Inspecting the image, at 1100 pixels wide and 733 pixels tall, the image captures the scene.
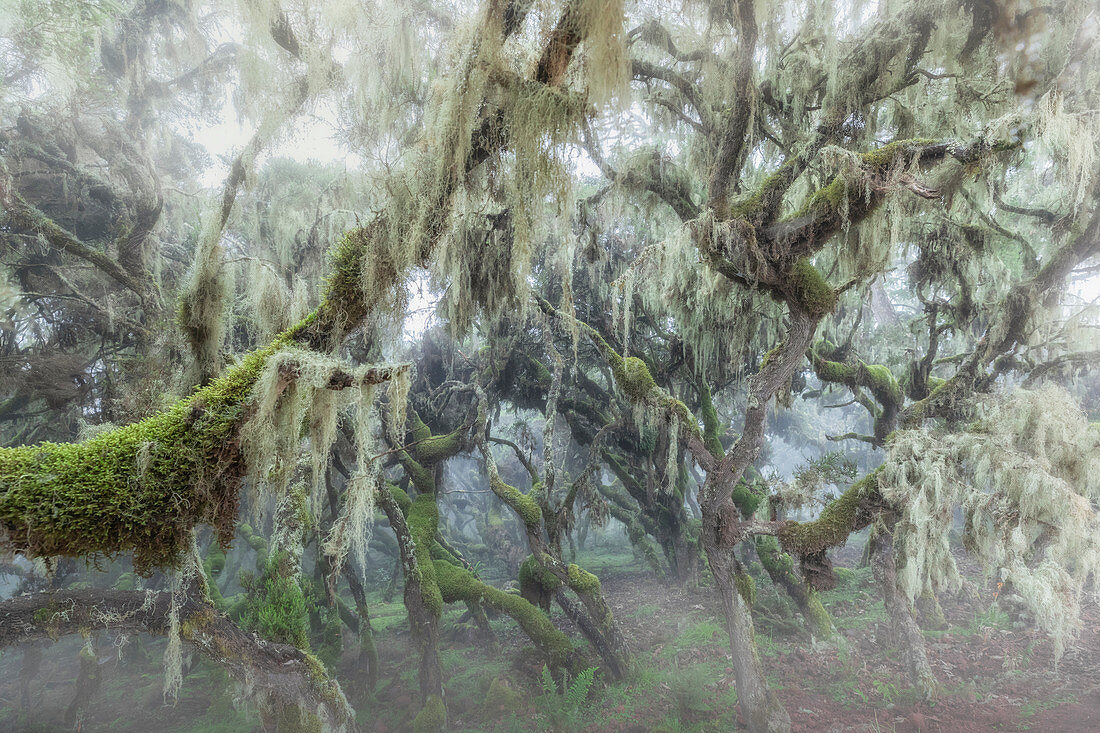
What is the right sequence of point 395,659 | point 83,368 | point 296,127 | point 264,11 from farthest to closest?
1. point 395,659
2. point 83,368
3. point 296,127
4. point 264,11

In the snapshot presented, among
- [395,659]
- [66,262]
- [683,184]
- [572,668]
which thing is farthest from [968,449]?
[66,262]

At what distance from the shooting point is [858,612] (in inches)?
367

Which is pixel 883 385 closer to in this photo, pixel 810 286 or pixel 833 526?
pixel 833 526

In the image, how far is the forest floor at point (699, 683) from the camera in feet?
19.7

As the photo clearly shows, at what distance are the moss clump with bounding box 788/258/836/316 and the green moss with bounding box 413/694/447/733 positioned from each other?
6772 millimetres

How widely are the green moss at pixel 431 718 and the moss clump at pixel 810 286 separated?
6772 millimetres

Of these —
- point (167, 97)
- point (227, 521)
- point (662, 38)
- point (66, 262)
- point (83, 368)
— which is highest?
point (167, 97)

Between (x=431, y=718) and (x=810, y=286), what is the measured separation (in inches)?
275

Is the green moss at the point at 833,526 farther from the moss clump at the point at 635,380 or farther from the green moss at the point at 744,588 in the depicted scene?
the moss clump at the point at 635,380

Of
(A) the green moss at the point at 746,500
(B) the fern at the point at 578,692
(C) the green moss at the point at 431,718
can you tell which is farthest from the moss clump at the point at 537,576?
(A) the green moss at the point at 746,500

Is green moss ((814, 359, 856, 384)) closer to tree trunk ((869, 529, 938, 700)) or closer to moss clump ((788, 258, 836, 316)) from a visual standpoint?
tree trunk ((869, 529, 938, 700))

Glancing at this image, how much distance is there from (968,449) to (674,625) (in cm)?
622

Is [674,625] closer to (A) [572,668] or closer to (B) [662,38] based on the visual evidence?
(A) [572,668]

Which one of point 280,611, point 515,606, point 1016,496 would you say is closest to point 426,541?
point 515,606
